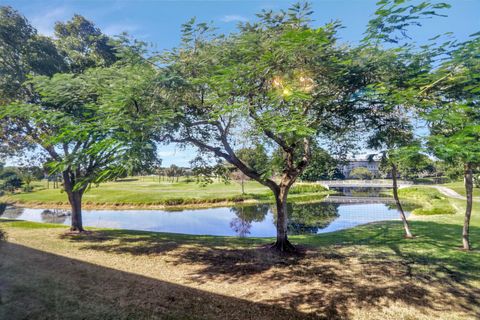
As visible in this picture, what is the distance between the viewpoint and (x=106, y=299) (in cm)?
618

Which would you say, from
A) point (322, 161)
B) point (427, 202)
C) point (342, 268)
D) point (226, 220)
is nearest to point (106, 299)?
point (342, 268)

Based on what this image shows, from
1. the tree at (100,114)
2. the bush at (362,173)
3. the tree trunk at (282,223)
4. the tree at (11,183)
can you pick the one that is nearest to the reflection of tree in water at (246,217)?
the tree trunk at (282,223)

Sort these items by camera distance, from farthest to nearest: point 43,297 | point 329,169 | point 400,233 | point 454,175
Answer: point 454,175 < point 400,233 < point 329,169 < point 43,297

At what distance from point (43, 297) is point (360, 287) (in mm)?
8424

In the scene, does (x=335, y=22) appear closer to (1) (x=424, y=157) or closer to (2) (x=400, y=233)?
(1) (x=424, y=157)

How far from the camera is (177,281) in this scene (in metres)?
7.59

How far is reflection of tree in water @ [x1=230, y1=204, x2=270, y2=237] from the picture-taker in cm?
2181

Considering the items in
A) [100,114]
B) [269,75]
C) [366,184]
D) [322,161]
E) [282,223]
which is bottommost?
[366,184]

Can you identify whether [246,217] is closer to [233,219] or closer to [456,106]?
[233,219]

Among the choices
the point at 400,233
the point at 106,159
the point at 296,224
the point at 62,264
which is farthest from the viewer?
the point at 296,224

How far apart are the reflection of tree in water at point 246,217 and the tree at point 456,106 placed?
15798 mm

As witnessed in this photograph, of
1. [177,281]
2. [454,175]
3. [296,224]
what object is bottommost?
[296,224]

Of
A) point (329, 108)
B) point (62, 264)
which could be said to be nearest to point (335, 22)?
point (329, 108)

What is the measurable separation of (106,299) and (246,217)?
21.7 m
